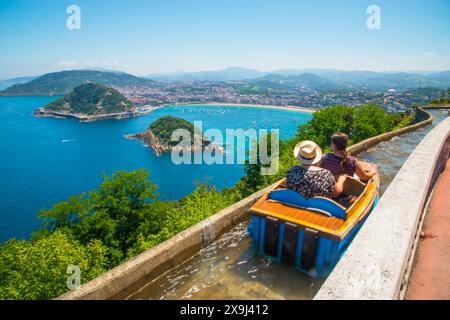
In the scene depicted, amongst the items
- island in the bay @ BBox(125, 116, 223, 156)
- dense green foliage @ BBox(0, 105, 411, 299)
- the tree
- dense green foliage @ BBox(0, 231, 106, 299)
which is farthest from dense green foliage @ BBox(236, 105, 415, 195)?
island in the bay @ BBox(125, 116, 223, 156)

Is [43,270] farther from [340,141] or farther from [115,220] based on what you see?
[340,141]

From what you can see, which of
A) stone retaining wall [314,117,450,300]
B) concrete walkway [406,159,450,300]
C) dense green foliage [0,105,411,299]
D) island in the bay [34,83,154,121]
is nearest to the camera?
stone retaining wall [314,117,450,300]

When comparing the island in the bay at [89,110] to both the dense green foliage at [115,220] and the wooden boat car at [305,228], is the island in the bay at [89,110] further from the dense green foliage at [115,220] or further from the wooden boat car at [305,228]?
the wooden boat car at [305,228]

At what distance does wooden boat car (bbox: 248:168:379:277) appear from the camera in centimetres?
464

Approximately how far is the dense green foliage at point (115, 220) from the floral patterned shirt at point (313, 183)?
203 inches

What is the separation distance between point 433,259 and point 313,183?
85.2 inches

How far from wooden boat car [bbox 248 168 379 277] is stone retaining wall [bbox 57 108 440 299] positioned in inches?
47.1

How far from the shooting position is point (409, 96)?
19050 centimetres

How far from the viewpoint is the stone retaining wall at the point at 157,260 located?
14.2ft

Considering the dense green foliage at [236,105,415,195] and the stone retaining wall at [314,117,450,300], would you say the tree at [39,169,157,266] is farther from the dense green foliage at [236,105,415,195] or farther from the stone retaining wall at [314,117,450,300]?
the stone retaining wall at [314,117,450,300]

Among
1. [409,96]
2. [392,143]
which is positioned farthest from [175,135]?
[409,96]

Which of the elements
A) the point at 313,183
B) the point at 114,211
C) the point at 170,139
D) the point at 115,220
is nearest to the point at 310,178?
the point at 313,183

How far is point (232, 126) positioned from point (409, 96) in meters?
132
